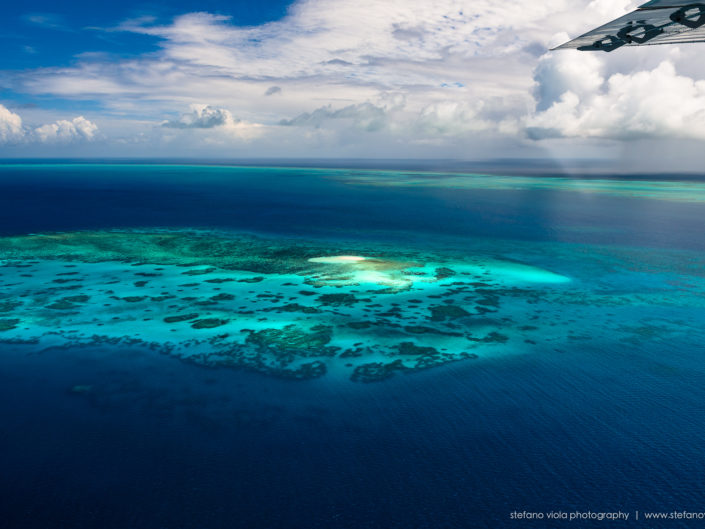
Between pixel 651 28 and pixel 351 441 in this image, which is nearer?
pixel 651 28

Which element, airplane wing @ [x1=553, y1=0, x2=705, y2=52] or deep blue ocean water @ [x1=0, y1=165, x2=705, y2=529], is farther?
deep blue ocean water @ [x1=0, y1=165, x2=705, y2=529]

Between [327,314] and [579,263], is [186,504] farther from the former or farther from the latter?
[579,263]

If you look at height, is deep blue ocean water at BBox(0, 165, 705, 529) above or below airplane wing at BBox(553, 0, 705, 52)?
below

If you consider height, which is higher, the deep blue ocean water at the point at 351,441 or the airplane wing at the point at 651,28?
the airplane wing at the point at 651,28

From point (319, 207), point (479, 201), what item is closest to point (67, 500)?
point (319, 207)

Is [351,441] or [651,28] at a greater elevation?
[651,28]
